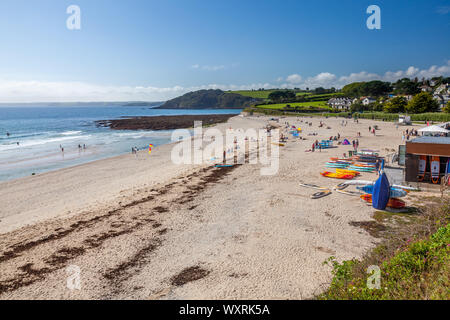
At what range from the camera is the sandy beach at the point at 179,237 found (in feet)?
23.7

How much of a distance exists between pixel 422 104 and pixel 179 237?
2551 inches

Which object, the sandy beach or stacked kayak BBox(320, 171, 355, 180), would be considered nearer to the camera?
the sandy beach

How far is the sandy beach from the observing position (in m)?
7.21

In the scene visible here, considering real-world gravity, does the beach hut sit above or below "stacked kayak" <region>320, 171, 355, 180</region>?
above

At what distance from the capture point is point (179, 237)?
9891 millimetres

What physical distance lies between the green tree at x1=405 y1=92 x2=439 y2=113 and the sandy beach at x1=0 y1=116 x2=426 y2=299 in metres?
52.7

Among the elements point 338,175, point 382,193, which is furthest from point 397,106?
point 382,193

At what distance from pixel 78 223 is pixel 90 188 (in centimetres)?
625

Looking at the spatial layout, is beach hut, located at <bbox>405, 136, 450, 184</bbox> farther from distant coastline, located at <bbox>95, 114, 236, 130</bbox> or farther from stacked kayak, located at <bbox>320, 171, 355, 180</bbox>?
distant coastline, located at <bbox>95, 114, 236, 130</bbox>

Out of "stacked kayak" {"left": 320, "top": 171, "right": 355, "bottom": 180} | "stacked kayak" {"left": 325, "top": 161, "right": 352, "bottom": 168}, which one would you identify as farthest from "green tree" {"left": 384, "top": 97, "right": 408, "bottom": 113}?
"stacked kayak" {"left": 320, "top": 171, "right": 355, "bottom": 180}

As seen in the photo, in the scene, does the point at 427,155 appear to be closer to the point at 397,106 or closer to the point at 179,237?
the point at 179,237

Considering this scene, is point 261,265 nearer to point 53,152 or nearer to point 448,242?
point 448,242

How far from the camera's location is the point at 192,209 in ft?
41.5
